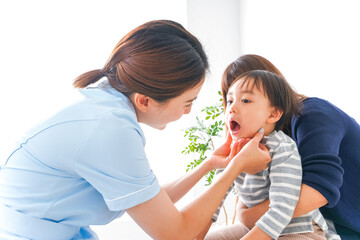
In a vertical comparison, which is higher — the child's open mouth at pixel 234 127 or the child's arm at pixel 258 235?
the child's open mouth at pixel 234 127

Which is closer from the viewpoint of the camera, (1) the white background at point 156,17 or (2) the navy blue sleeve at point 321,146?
(2) the navy blue sleeve at point 321,146

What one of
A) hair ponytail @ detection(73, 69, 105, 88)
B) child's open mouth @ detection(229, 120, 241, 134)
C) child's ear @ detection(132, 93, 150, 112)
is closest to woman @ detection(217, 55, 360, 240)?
child's open mouth @ detection(229, 120, 241, 134)

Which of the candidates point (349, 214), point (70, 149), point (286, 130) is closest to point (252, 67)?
point (286, 130)

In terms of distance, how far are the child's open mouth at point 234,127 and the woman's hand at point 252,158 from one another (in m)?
0.11

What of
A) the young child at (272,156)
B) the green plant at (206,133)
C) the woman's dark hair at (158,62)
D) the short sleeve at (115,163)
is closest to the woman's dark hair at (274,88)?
the young child at (272,156)

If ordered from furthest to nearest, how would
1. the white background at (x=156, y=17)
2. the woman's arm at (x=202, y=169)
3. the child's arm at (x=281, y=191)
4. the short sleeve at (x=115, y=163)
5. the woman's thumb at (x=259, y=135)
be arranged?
1. the white background at (x=156, y=17)
2. the woman's arm at (x=202, y=169)
3. the woman's thumb at (x=259, y=135)
4. the child's arm at (x=281, y=191)
5. the short sleeve at (x=115, y=163)

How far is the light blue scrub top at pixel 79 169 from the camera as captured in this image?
105 centimetres

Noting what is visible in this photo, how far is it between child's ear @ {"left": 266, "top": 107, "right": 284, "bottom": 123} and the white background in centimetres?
105

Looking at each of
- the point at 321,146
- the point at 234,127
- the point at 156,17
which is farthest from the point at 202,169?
the point at 156,17

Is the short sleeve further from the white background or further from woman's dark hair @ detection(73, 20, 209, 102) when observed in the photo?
the white background

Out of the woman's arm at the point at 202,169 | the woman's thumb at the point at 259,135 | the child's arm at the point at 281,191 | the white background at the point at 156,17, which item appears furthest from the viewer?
the white background at the point at 156,17

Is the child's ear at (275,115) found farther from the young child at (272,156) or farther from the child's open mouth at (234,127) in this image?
the child's open mouth at (234,127)

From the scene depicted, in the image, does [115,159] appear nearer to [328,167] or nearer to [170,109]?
[170,109]

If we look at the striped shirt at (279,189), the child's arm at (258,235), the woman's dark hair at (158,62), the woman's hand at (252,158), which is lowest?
the child's arm at (258,235)
